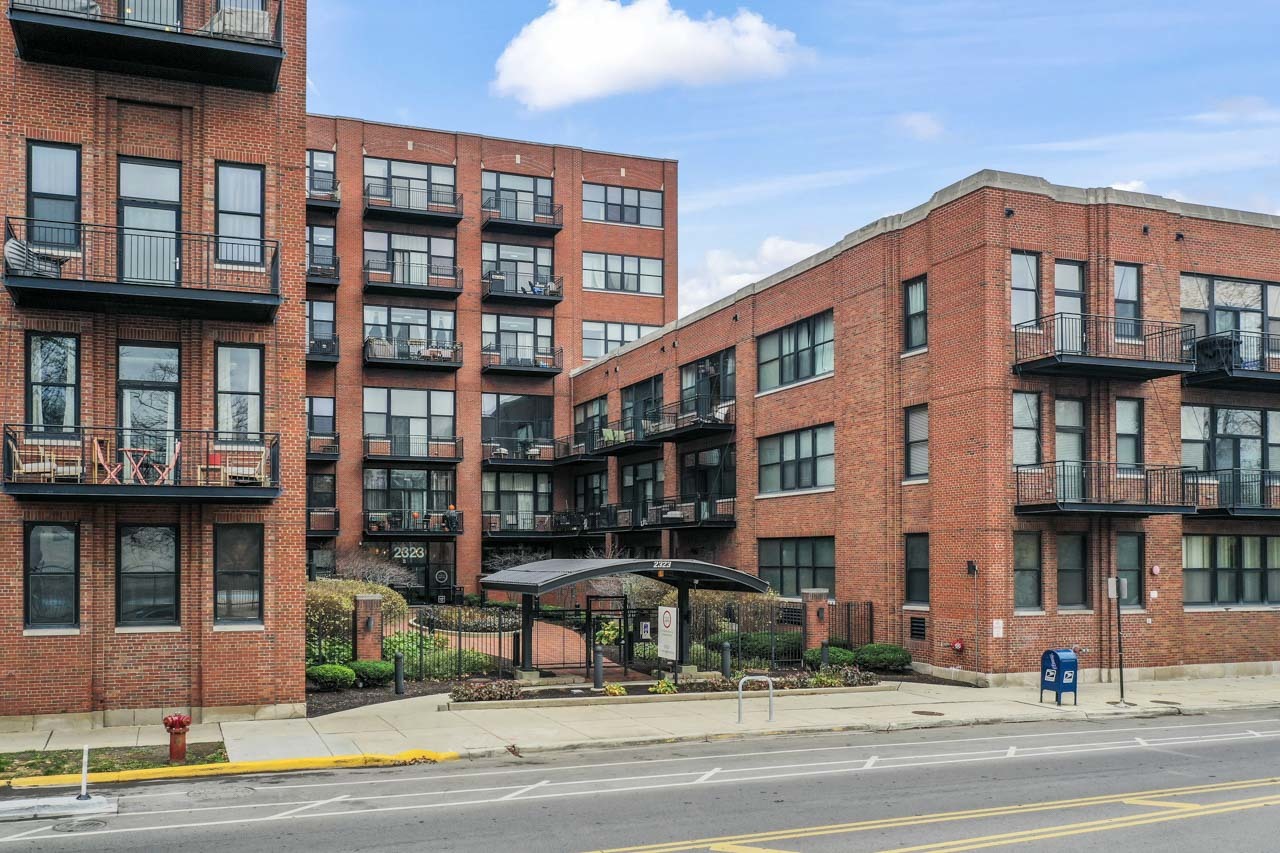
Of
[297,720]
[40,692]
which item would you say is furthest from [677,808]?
[40,692]

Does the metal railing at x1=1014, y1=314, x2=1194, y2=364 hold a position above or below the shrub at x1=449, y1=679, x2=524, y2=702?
above

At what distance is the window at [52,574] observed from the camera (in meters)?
20.5

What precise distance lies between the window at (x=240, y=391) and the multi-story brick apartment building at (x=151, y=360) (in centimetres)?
4

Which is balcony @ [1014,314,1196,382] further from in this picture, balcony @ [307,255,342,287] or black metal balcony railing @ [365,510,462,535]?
balcony @ [307,255,342,287]

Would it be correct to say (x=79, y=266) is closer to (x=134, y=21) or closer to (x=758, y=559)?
(x=134, y=21)

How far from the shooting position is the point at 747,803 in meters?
14.1

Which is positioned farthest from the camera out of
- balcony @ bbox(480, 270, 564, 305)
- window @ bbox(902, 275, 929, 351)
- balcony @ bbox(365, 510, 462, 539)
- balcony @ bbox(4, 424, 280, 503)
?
balcony @ bbox(480, 270, 564, 305)

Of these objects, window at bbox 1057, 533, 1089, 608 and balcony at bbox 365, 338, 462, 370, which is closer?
window at bbox 1057, 533, 1089, 608

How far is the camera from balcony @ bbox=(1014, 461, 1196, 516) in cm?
2736

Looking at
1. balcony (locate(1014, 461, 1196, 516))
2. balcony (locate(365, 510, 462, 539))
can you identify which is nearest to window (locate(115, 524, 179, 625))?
balcony (locate(1014, 461, 1196, 516))

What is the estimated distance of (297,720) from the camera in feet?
70.1

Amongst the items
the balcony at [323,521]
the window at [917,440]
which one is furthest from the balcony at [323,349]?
the window at [917,440]

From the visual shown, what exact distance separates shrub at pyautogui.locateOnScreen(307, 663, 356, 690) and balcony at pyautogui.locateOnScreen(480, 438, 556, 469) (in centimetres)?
2781

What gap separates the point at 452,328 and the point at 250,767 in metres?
37.5
